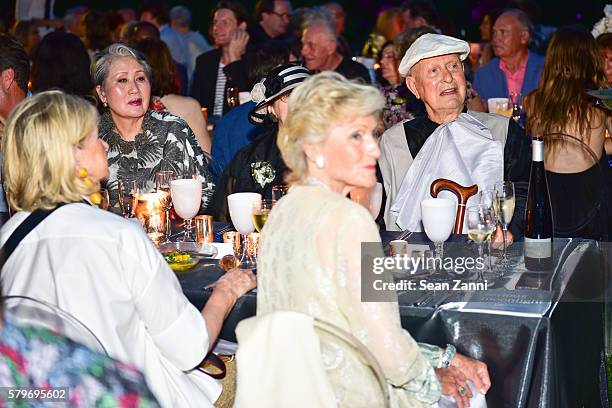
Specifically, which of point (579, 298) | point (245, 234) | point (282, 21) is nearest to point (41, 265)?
point (245, 234)

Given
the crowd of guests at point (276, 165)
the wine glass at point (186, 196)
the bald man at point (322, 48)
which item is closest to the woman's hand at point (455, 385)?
the crowd of guests at point (276, 165)

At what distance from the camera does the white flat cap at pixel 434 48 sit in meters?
3.80

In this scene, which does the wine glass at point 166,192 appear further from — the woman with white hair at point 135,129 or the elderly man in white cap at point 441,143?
the elderly man in white cap at point 441,143

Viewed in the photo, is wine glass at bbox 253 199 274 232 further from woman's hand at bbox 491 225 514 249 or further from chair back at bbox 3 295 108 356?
chair back at bbox 3 295 108 356

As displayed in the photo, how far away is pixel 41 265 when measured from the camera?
7.44ft

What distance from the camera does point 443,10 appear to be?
1205 centimetres

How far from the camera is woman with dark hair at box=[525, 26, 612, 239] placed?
4910 millimetres

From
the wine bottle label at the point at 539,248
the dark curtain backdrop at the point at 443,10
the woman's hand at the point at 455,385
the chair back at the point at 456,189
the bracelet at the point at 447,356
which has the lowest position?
the woman's hand at the point at 455,385

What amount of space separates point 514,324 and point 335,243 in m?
0.74

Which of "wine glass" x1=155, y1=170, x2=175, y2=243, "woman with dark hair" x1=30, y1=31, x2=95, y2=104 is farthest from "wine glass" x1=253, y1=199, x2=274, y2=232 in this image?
"woman with dark hair" x1=30, y1=31, x2=95, y2=104

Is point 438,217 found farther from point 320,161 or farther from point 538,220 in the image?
point 320,161

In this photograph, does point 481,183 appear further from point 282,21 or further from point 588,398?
point 282,21

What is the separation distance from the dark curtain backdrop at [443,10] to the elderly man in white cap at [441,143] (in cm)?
615

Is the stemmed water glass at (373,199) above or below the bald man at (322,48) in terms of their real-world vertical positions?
below
